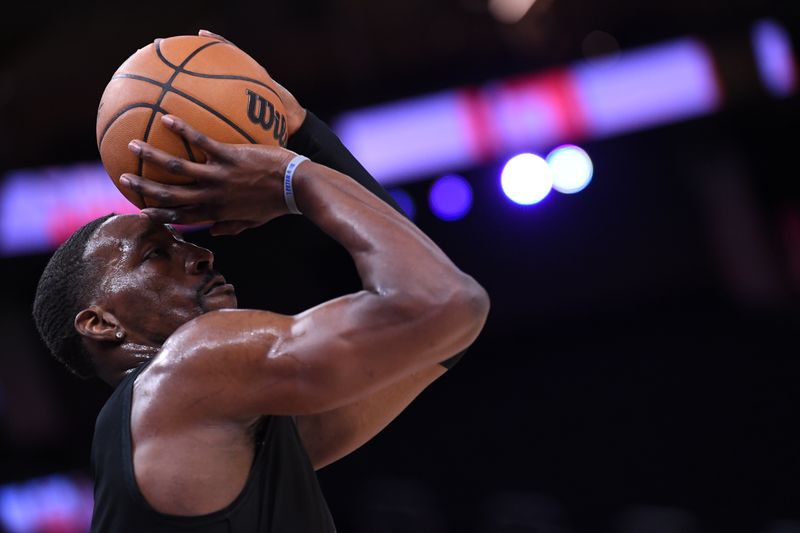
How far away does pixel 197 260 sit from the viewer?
8.60 feet

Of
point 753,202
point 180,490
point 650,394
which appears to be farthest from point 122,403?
point 753,202

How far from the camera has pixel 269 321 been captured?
229cm

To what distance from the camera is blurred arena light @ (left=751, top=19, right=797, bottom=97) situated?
8.12 meters

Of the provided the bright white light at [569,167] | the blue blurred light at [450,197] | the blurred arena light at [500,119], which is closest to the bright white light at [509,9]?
the blurred arena light at [500,119]

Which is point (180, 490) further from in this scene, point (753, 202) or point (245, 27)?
point (753, 202)

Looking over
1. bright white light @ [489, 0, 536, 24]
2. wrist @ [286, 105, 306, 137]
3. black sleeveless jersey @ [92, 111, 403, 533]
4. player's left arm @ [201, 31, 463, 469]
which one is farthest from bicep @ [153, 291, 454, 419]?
bright white light @ [489, 0, 536, 24]

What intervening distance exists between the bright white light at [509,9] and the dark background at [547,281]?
140 mm

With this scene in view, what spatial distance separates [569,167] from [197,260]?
A: 6516 mm

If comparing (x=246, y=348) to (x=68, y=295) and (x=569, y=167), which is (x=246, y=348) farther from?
(x=569, y=167)

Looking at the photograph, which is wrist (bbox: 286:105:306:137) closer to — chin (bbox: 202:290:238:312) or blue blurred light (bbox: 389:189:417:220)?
chin (bbox: 202:290:238:312)

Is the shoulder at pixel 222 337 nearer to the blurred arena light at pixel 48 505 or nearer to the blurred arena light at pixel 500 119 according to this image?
the blurred arena light at pixel 500 119

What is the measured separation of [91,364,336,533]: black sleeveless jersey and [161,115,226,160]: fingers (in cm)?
53

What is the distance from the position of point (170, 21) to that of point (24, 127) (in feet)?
6.26

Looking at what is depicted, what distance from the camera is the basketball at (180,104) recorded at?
2.39 meters
